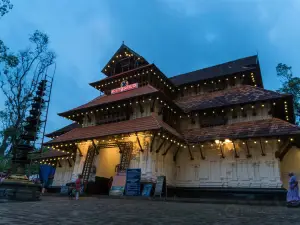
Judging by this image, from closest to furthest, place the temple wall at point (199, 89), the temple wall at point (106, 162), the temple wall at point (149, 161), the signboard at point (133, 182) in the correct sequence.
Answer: the signboard at point (133, 182), the temple wall at point (149, 161), the temple wall at point (106, 162), the temple wall at point (199, 89)

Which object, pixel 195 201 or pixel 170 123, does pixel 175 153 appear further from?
pixel 195 201

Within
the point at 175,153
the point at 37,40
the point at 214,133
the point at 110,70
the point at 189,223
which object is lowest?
the point at 189,223

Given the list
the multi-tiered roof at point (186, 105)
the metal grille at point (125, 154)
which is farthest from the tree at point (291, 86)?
the metal grille at point (125, 154)

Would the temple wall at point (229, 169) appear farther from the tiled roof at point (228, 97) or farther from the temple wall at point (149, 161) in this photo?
the tiled roof at point (228, 97)

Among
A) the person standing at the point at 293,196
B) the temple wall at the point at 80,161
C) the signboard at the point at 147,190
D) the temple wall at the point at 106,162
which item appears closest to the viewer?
the person standing at the point at 293,196

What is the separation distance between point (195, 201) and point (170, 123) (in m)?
8.56

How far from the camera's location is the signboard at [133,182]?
1509 centimetres

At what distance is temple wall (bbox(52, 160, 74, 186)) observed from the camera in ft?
76.4

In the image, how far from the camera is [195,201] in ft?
41.4

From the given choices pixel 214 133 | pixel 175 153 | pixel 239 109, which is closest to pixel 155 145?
pixel 175 153

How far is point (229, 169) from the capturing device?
17484mm

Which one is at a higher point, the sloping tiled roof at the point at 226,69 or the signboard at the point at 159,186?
the sloping tiled roof at the point at 226,69

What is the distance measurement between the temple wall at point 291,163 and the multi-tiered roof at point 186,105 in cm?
228

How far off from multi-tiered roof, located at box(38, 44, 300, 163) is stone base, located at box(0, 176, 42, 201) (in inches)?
247
